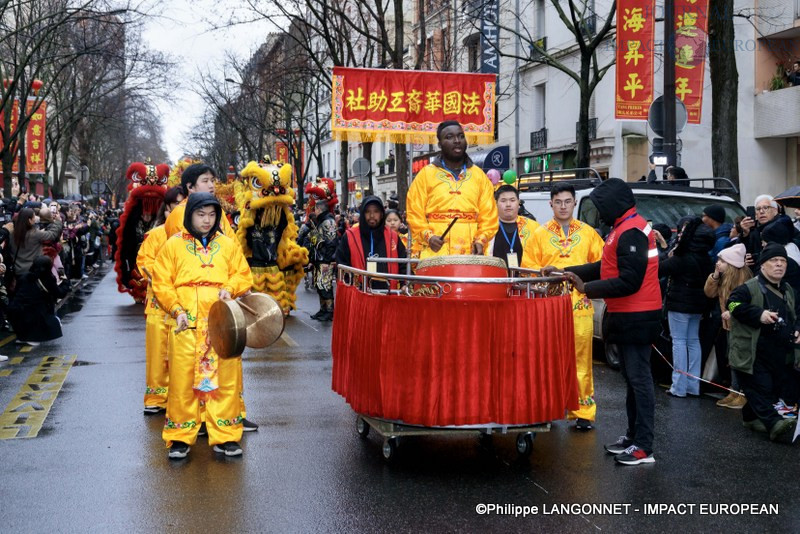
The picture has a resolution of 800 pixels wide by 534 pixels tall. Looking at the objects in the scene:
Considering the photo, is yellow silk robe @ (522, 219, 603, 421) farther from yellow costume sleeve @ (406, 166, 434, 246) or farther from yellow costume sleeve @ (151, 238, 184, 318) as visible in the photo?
yellow costume sleeve @ (151, 238, 184, 318)

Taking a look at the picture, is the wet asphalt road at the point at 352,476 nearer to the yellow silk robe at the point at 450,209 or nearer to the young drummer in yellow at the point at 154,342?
the young drummer in yellow at the point at 154,342

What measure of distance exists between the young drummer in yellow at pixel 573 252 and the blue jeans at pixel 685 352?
1.63 metres

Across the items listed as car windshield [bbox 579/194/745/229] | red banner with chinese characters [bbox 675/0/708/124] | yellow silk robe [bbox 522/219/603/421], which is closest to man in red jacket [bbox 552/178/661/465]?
yellow silk robe [bbox 522/219/603/421]

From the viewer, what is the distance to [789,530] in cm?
521

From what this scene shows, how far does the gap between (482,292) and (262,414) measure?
278 centimetres

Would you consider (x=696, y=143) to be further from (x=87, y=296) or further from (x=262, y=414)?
(x=262, y=414)

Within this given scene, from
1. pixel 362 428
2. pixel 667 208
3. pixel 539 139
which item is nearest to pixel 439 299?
pixel 362 428

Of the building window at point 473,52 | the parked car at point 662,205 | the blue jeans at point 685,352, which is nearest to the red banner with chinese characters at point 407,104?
the parked car at point 662,205

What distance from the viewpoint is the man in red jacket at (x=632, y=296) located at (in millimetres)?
6414

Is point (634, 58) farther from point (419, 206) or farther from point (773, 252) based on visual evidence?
point (419, 206)

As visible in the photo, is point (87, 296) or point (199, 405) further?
point (87, 296)

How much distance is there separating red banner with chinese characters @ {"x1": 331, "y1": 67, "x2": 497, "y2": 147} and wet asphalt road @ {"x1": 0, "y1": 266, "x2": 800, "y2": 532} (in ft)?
33.9

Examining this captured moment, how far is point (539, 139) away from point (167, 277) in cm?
2627

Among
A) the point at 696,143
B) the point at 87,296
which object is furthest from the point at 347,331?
the point at 696,143
